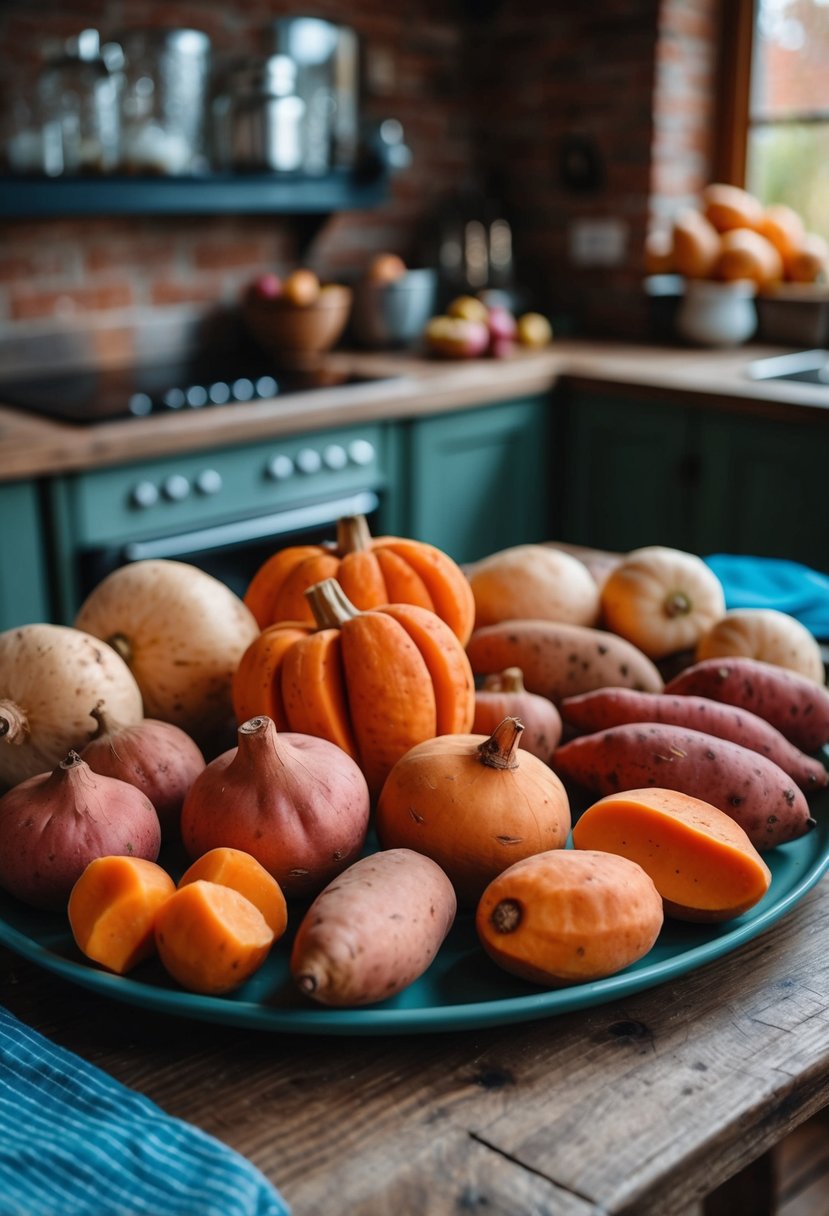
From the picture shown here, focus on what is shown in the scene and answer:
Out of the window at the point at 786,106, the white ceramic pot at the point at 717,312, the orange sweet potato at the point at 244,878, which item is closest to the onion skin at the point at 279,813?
the orange sweet potato at the point at 244,878

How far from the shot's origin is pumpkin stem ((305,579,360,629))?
0.86 m

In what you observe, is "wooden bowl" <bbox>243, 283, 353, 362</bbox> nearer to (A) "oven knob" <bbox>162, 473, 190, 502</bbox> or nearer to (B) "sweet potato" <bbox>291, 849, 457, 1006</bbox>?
(A) "oven knob" <bbox>162, 473, 190, 502</bbox>

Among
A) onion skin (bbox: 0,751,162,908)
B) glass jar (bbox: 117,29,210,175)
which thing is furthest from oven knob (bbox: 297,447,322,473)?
onion skin (bbox: 0,751,162,908)

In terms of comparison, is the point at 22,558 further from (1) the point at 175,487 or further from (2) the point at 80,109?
(2) the point at 80,109

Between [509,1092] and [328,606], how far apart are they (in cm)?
37

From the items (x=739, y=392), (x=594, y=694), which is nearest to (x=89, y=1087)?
(x=594, y=694)

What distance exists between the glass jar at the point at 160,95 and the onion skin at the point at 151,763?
84.1 inches

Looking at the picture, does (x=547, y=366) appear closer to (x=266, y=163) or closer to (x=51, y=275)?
(x=266, y=163)

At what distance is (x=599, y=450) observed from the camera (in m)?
2.92

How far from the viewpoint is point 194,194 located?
2.66 m

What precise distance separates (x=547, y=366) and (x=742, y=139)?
105 cm

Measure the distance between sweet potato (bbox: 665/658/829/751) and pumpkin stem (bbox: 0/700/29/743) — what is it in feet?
1.58

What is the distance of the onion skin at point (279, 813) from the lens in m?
0.69

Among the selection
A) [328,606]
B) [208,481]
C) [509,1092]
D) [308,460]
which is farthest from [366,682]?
[308,460]
